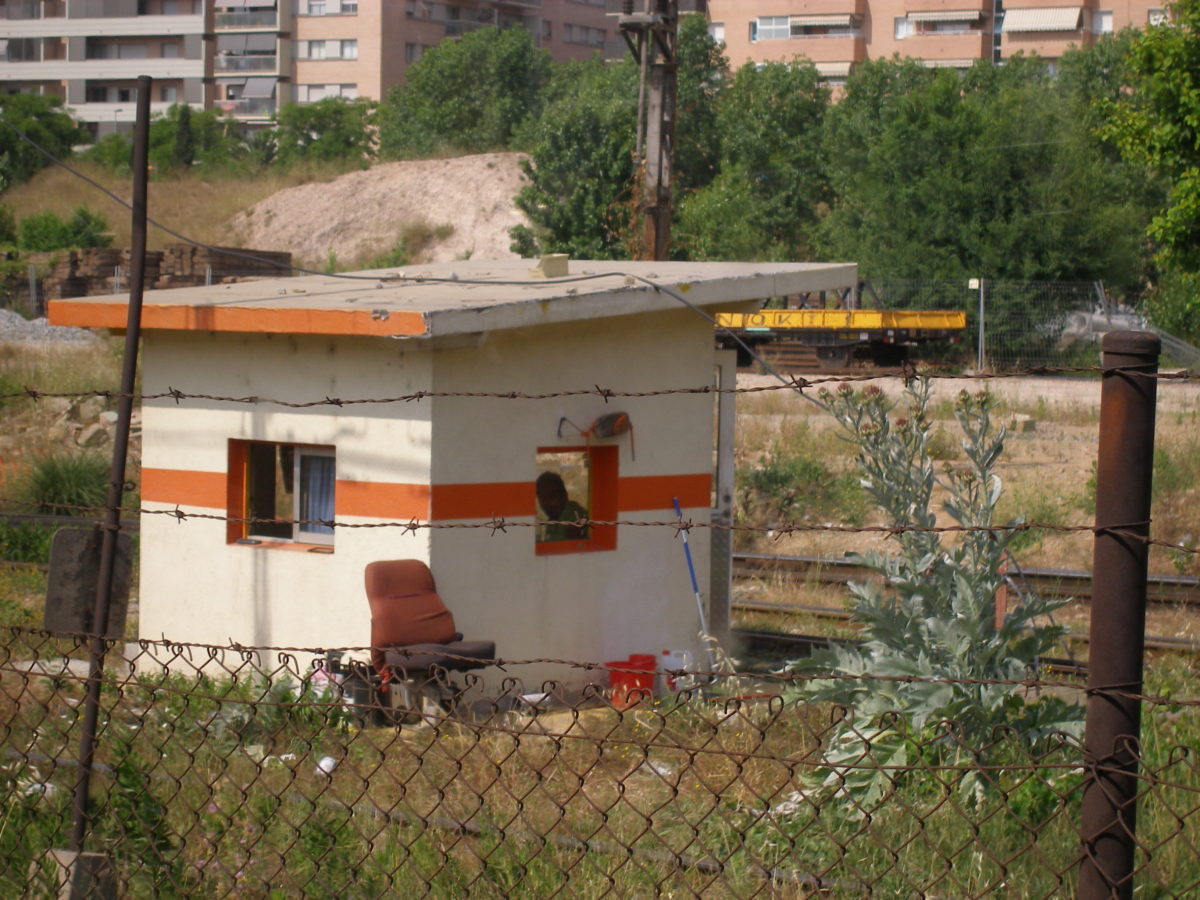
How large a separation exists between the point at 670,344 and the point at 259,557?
11.5ft

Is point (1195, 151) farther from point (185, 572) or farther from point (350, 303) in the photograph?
point (185, 572)

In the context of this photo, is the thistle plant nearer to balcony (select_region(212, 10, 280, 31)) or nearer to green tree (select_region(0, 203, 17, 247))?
green tree (select_region(0, 203, 17, 247))

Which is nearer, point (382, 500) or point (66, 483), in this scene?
point (382, 500)

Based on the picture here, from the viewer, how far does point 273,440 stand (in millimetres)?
9633

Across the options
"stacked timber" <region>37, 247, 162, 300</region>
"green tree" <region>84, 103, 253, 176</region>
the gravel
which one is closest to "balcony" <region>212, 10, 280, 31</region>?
"green tree" <region>84, 103, 253, 176</region>

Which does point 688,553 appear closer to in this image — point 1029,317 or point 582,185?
point 1029,317

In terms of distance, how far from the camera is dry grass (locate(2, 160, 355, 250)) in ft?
170

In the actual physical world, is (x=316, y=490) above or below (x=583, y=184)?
below

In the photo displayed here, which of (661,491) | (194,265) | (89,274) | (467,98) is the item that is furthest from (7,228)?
(661,491)

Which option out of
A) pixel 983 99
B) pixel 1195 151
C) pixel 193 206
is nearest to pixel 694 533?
pixel 1195 151

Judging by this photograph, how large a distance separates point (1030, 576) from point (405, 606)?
735 cm

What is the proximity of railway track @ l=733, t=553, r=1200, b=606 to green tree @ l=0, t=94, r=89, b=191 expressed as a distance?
4576cm

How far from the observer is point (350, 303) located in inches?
361

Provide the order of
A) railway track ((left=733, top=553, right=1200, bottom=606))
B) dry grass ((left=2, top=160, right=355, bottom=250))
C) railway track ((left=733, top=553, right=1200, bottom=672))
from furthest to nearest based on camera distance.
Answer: dry grass ((left=2, top=160, right=355, bottom=250)) → railway track ((left=733, top=553, right=1200, bottom=606)) → railway track ((left=733, top=553, right=1200, bottom=672))
